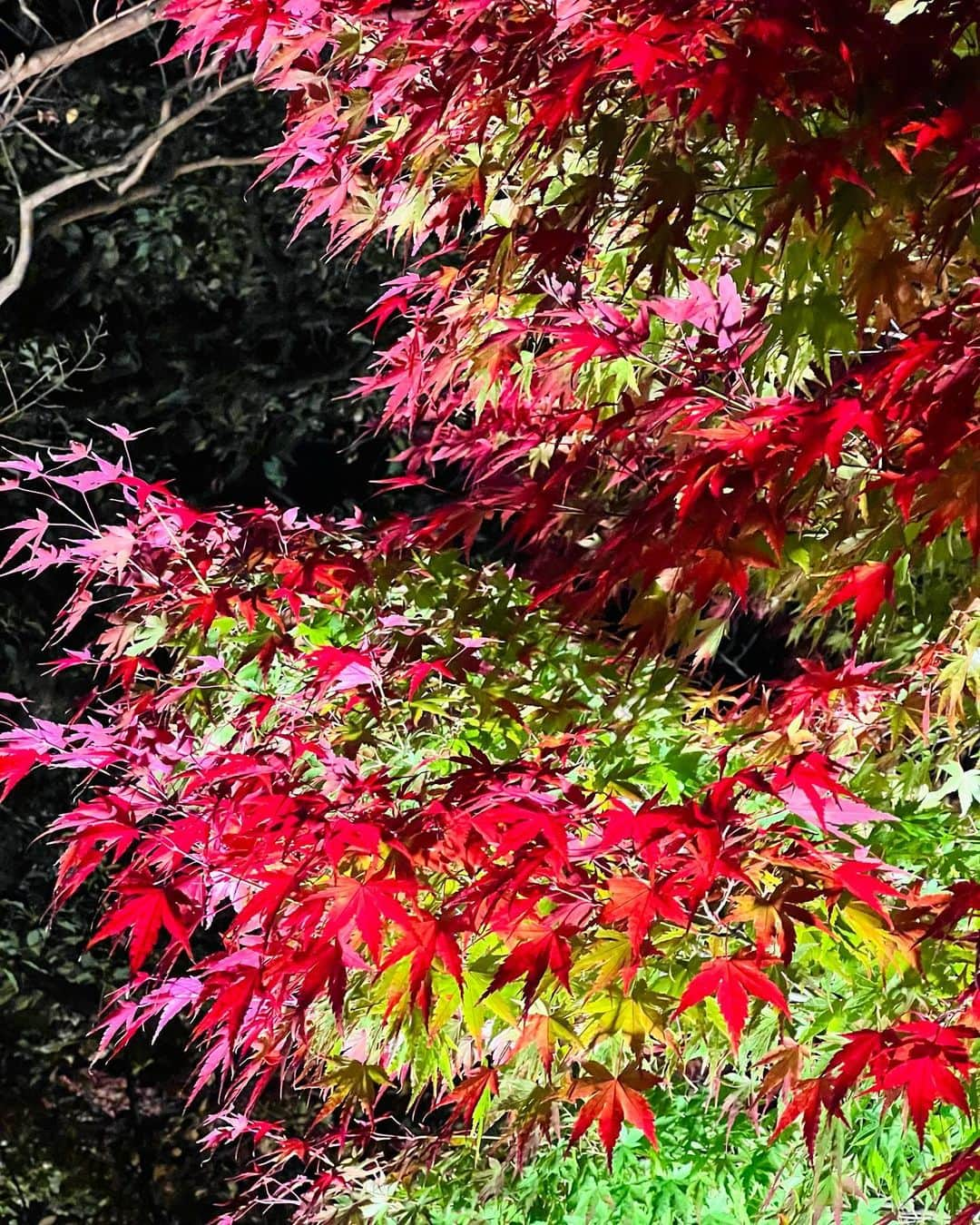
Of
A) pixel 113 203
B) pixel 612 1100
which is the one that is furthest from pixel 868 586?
pixel 113 203

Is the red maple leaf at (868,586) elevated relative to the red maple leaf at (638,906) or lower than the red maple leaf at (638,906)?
elevated

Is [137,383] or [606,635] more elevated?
[606,635]

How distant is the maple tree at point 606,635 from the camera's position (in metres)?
1.31

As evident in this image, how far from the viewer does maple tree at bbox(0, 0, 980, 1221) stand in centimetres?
131

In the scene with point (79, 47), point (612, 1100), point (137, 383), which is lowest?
point (137, 383)

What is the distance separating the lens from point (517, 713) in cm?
183

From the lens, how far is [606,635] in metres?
2.33

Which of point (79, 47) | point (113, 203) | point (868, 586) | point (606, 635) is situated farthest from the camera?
point (113, 203)

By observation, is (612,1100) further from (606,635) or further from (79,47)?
(79,47)

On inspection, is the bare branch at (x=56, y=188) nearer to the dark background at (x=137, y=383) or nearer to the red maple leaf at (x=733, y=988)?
the dark background at (x=137, y=383)

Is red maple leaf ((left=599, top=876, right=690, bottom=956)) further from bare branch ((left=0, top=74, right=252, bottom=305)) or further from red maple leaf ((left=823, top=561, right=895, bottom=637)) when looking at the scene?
bare branch ((left=0, top=74, right=252, bottom=305))

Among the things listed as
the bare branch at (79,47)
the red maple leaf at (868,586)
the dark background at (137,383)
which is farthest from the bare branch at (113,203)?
the red maple leaf at (868,586)

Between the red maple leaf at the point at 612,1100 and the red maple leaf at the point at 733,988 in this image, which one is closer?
the red maple leaf at the point at 733,988

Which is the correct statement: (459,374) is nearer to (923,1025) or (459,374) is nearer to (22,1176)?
(923,1025)
